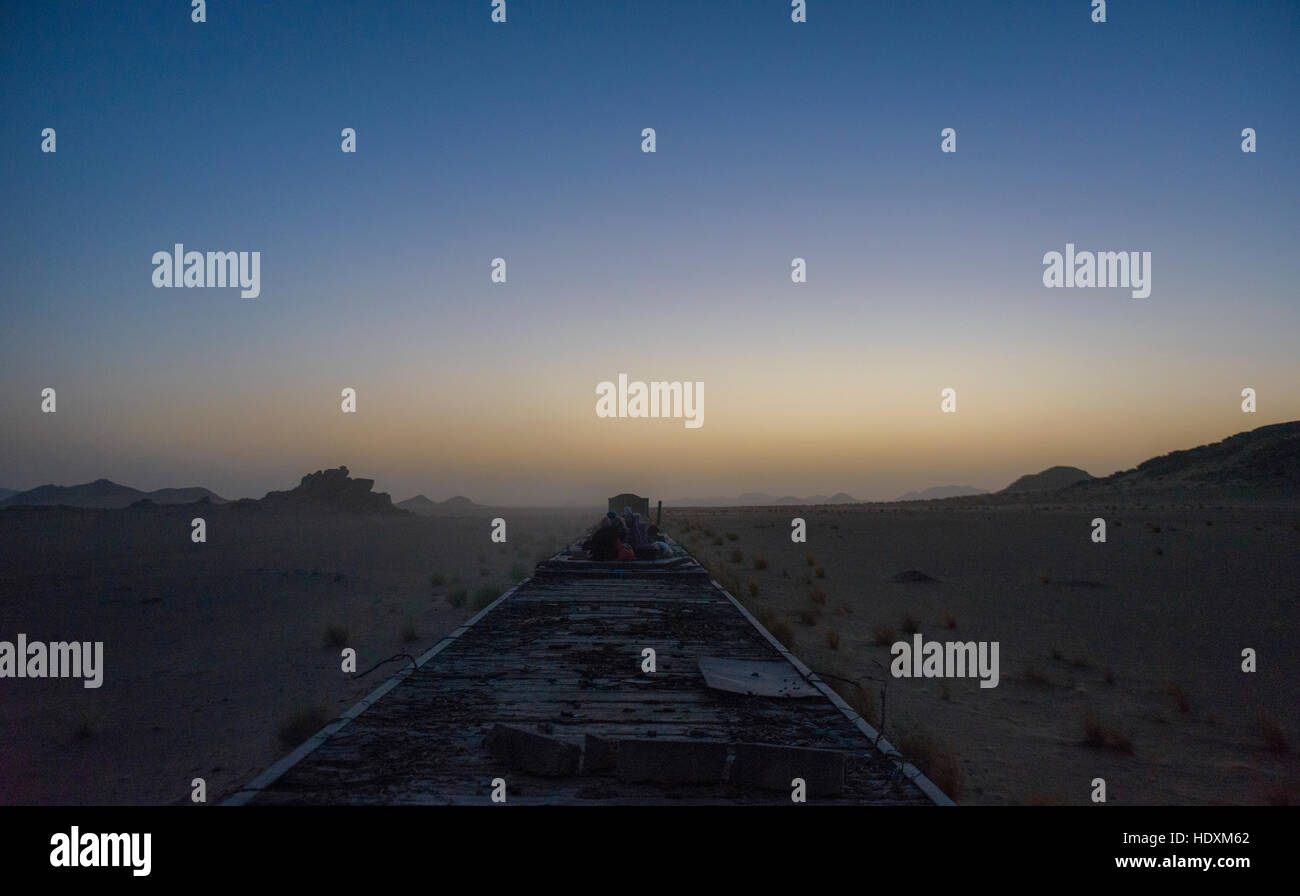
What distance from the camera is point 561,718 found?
5.69m

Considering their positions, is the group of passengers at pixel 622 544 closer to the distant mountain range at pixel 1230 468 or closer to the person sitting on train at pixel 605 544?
the person sitting on train at pixel 605 544

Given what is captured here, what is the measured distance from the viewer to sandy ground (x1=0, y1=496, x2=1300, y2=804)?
25.2 feet

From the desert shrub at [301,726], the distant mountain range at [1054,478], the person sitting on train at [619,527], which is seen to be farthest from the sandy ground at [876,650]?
the distant mountain range at [1054,478]

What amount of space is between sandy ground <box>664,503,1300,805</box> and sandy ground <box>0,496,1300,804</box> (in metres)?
0.05

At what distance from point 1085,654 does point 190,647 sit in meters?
15.1

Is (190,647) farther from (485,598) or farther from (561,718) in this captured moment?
(561,718)

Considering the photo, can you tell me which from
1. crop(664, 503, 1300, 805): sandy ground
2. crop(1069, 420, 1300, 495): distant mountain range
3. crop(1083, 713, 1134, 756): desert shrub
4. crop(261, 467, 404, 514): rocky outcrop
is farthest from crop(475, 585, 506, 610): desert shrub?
crop(261, 467, 404, 514): rocky outcrop

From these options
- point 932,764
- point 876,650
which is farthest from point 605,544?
point 932,764

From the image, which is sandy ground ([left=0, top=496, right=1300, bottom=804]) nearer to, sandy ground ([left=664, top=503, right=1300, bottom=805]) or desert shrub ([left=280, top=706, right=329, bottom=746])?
sandy ground ([left=664, top=503, right=1300, bottom=805])

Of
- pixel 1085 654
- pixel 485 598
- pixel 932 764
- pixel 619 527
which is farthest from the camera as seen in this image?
pixel 619 527

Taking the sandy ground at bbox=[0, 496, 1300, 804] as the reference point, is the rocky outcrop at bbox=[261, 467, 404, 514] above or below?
above

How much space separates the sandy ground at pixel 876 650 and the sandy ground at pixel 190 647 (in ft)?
A: 0.15
